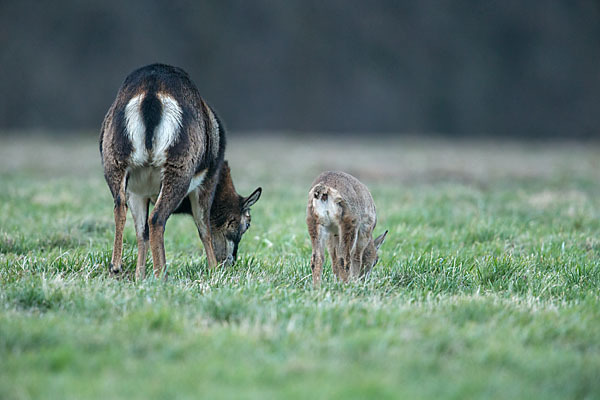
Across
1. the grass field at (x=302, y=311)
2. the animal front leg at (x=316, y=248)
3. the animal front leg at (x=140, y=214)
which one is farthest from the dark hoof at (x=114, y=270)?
the animal front leg at (x=316, y=248)

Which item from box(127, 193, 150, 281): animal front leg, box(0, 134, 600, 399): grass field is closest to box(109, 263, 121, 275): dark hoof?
box(0, 134, 600, 399): grass field

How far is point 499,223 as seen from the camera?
24.6 feet

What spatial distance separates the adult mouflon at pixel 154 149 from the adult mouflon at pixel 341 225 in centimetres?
109

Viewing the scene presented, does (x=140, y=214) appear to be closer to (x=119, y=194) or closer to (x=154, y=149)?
(x=119, y=194)

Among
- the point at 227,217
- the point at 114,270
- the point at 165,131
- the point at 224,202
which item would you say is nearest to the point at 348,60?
the point at 224,202

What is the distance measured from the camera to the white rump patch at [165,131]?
201 inches

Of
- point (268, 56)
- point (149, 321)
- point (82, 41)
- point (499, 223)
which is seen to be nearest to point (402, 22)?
point (268, 56)

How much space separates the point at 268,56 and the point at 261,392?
28069 mm

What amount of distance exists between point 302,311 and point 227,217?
8.52 feet

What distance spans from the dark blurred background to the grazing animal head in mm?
22657

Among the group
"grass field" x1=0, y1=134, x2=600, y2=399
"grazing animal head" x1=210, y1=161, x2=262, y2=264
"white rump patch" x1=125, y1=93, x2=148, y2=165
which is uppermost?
"white rump patch" x1=125, y1=93, x2=148, y2=165

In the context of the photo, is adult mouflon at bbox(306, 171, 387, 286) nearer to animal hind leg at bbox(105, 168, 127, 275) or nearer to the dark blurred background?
animal hind leg at bbox(105, 168, 127, 275)

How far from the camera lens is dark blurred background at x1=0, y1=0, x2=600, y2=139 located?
29.1 meters

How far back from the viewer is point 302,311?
13.8ft
